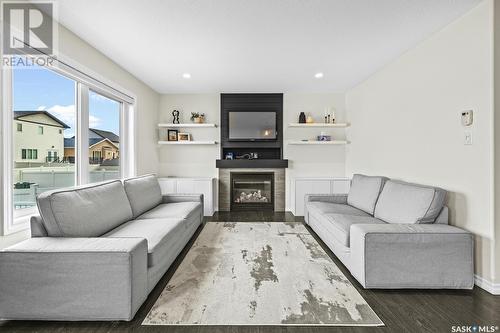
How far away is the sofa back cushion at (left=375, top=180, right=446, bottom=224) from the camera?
7.89 ft

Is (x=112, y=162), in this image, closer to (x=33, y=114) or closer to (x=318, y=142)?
(x=33, y=114)

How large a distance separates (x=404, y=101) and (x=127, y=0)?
327 centimetres

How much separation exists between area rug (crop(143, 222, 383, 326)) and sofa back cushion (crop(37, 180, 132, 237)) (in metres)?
0.84

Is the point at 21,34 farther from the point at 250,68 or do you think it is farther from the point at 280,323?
the point at 280,323

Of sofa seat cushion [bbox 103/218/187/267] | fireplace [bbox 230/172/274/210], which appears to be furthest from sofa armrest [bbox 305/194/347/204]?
sofa seat cushion [bbox 103/218/187/267]

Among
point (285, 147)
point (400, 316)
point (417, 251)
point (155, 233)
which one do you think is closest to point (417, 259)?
point (417, 251)

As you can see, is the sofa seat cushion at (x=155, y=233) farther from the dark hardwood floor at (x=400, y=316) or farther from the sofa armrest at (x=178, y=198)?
the sofa armrest at (x=178, y=198)

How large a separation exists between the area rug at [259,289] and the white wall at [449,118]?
1333 mm

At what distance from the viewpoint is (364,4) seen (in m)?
2.19

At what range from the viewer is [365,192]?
3500mm

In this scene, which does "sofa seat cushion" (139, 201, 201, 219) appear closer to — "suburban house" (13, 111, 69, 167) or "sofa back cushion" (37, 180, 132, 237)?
"sofa back cushion" (37, 180, 132, 237)

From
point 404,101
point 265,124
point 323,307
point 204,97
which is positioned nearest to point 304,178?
point 265,124

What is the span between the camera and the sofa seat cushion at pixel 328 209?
3.32 meters

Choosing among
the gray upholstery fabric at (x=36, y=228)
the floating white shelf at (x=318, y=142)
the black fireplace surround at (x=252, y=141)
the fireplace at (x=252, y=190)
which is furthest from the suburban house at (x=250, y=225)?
the fireplace at (x=252, y=190)
